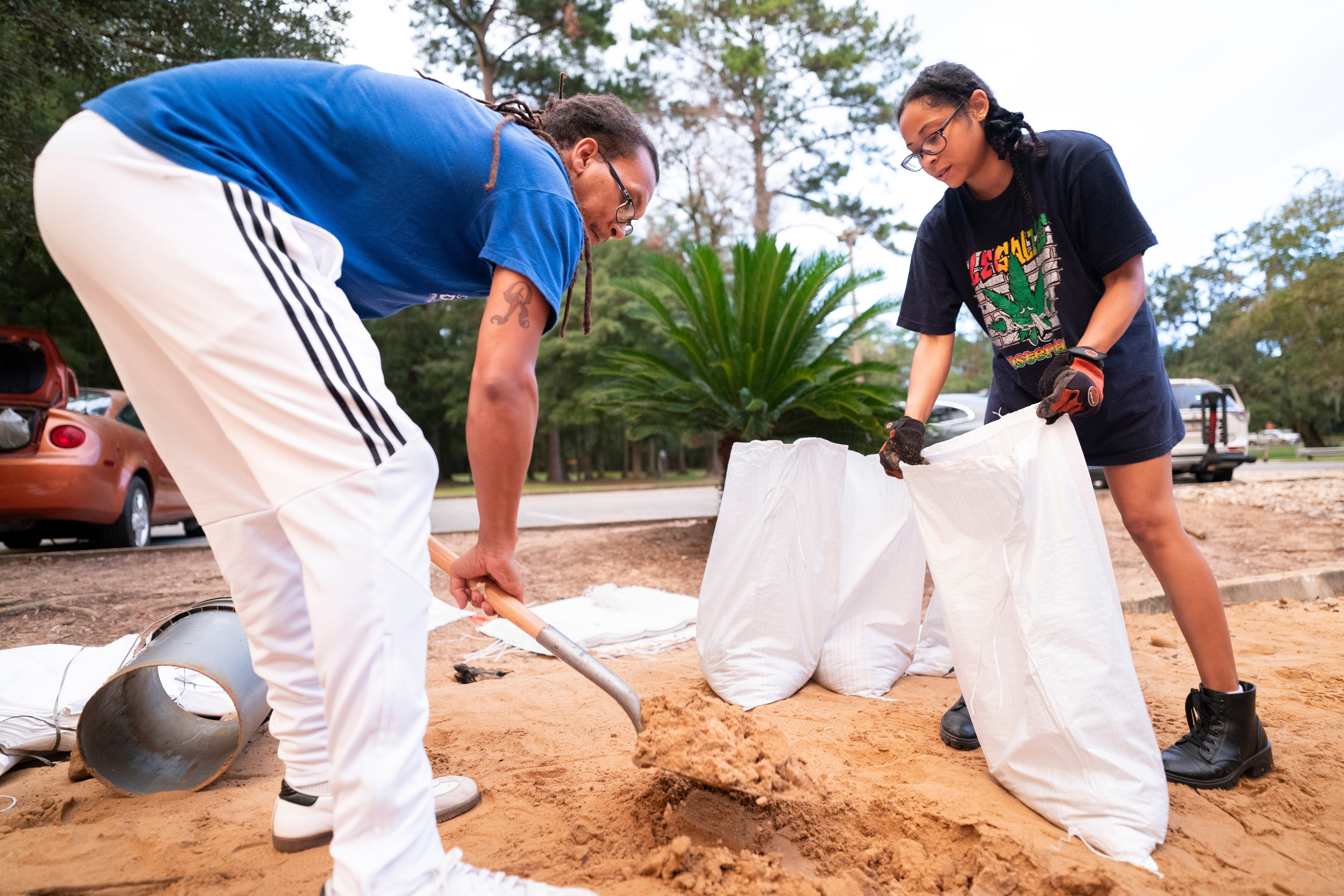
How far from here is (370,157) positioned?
1.22 metres

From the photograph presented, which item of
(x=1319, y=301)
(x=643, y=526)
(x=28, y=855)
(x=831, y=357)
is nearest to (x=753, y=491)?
(x=28, y=855)

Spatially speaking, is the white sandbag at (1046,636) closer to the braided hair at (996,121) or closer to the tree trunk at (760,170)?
the braided hair at (996,121)

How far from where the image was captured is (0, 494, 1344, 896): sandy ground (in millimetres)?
1332

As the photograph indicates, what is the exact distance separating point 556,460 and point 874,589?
2136 centimetres

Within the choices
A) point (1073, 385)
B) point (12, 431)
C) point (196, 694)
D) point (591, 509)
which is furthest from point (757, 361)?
point (591, 509)

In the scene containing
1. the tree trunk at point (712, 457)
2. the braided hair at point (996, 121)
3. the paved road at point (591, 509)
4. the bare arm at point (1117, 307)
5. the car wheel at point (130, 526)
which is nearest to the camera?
the bare arm at point (1117, 307)

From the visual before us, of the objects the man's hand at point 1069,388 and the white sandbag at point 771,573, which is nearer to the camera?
the man's hand at point 1069,388

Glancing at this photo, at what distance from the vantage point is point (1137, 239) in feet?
5.60

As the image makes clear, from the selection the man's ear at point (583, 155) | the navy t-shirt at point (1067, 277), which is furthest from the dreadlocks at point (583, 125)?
the navy t-shirt at point (1067, 277)

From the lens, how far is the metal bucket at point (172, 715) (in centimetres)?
173

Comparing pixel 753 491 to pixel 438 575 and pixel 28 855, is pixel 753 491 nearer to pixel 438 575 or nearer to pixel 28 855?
pixel 28 855

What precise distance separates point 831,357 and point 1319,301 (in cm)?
738

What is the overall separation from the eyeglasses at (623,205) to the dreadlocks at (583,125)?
26mm

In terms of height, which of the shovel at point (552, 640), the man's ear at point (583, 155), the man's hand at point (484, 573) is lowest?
the shovel at point (552, 640)
